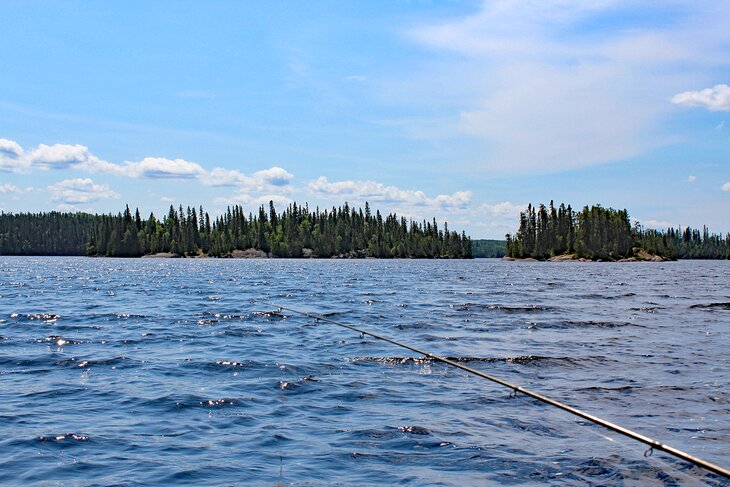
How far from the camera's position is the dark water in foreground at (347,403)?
9.49 meters

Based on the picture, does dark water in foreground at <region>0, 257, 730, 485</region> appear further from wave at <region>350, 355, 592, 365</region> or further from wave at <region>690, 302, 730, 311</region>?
wave at <region>690, 302, 730, 311</region>

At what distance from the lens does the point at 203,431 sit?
11.3m

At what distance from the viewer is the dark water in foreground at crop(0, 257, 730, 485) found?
9.49 m

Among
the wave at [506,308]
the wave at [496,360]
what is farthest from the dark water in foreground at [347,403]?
the wave at [506,308]

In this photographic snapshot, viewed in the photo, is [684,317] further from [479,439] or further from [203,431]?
[203,431]

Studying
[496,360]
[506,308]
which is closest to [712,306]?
[506,308]

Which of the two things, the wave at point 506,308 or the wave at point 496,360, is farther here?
the wave at point 506,308

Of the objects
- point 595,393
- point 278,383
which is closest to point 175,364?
point 278,383

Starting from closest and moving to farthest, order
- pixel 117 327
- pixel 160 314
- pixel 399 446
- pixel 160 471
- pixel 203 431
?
pixel 160 471 < pixel 399 446 < pixel 203 431 < pixel 117 327 < pixel 160 314

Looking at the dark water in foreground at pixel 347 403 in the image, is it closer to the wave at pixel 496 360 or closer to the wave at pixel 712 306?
the wave at pixel 496 360

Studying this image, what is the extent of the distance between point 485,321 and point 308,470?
818 inches

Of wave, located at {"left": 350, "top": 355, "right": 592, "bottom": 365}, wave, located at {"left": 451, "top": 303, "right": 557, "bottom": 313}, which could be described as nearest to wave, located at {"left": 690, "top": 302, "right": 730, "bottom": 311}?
wave, located at {"left": 451, "top": 303, "right": 557, "bottom": 313}

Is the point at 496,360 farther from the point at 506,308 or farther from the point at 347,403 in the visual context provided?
the point at 506,308

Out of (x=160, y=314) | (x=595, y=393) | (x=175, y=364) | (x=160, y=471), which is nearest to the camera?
(x=160, y=471)
